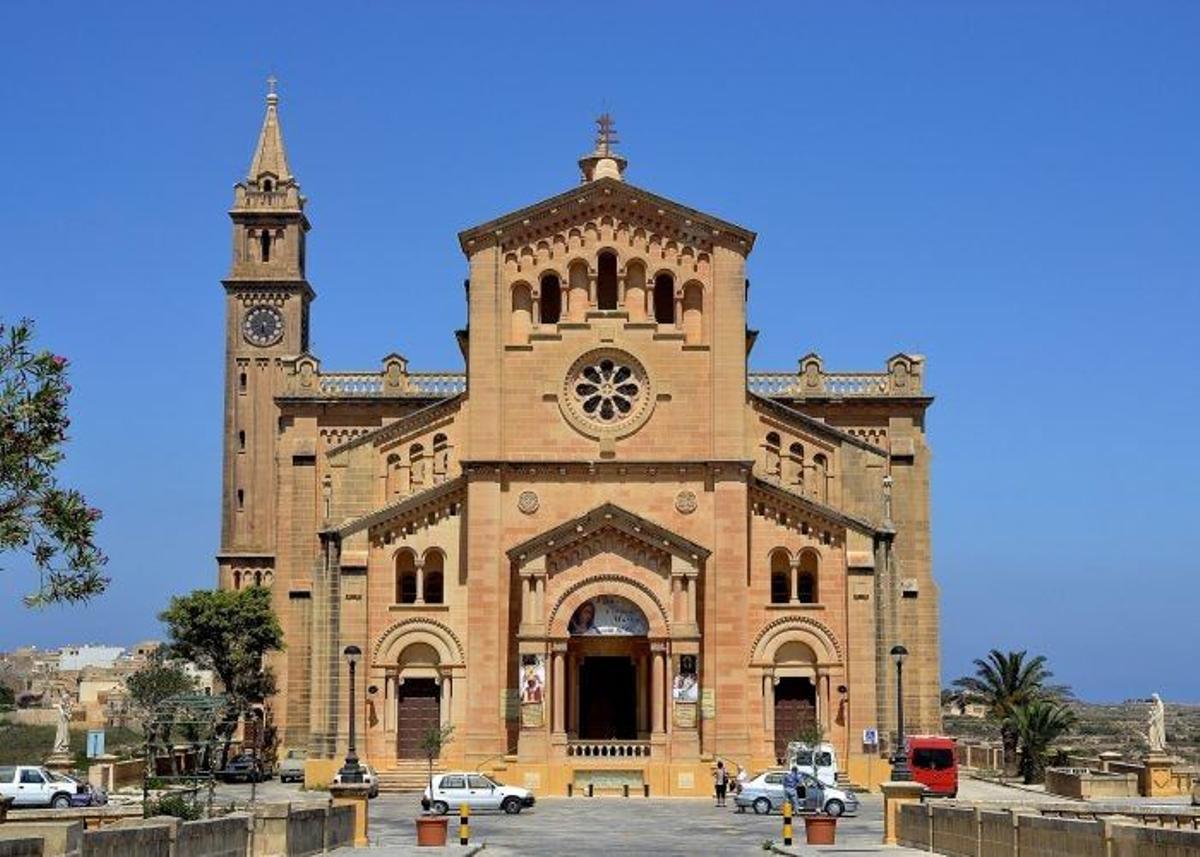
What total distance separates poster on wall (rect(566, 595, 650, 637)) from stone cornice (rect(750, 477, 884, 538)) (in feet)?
21.5

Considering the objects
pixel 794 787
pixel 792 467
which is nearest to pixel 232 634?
pixel 792 467

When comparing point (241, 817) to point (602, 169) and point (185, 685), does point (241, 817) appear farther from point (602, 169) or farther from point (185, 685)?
point (185, 685)

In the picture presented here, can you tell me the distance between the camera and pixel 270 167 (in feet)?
347

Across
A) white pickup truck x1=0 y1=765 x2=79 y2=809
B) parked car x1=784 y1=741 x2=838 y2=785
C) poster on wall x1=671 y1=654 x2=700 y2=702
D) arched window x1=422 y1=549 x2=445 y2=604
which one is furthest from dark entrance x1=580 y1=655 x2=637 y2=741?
white pickup truck x1=0 y1=765 x2=79 y2=809

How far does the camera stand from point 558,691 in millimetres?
63625

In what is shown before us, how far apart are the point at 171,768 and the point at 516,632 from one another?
41.6 feet

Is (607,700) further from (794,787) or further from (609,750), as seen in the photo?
(794,787)

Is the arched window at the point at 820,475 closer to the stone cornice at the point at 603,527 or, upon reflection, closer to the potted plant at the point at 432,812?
the stone cornice at the point at 603,527

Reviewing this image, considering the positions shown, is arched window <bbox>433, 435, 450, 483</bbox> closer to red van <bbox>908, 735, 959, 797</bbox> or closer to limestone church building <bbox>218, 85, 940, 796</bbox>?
limestone church building <bbox>218, 85, 940, 796</bbox>

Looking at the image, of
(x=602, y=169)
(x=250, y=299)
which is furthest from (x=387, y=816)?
(x=250, y=299)

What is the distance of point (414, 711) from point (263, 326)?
40.4 m

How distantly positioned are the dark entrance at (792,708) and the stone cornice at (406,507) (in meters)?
13.3

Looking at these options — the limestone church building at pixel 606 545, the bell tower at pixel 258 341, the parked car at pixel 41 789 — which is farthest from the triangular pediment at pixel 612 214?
the bell tower at pixel 258 341

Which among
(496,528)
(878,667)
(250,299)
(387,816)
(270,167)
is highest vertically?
(270,167)
